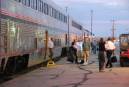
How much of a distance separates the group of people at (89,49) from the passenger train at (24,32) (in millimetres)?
1490

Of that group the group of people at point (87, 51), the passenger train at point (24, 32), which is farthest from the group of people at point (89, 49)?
the passenger train at point (24, 32)

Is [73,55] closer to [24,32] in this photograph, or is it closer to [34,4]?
[34,4]

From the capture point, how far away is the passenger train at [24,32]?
60.4 ft

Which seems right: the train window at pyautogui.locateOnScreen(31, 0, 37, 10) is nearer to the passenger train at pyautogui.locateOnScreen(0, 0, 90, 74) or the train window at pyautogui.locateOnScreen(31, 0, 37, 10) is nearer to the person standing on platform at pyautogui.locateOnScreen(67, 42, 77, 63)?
the passenger train at pyautogui.locateOnScreen(0, 0, 90, 74)

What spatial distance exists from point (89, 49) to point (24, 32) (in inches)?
481

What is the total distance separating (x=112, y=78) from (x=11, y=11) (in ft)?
16.5

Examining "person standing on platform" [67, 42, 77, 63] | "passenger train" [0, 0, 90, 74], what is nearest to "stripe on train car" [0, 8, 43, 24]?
"passenger train" [0, 0, 90, 74]

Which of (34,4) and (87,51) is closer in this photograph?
(34,4)

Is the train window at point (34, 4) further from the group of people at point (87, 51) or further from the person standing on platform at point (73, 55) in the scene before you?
the person standing on platform at point (73, 55)

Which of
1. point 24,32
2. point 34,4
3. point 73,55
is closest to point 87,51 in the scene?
point 73,55

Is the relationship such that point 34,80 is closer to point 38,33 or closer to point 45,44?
point 38,33

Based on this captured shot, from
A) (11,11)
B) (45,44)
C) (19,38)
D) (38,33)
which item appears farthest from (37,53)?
(11,11)

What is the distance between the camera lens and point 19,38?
2080 centimetres

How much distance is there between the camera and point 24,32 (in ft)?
72.4
